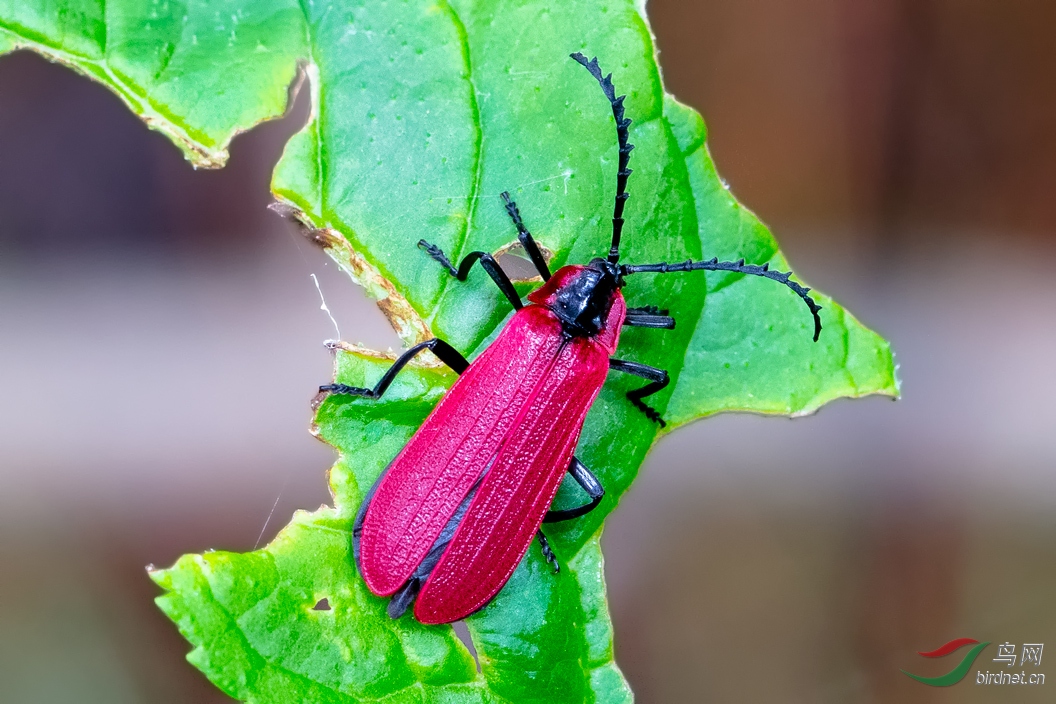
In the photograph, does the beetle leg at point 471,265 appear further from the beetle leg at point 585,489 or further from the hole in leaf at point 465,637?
the hole in leaf at point 465,637

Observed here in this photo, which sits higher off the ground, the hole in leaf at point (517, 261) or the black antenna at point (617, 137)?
the black antenna at point (617, 137)

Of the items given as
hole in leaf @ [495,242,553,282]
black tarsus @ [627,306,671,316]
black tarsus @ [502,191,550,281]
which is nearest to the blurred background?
hole in leaf @ [495,242,553,282]

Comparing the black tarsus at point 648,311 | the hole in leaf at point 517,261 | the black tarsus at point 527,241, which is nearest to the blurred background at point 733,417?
the hole in leaf at point 517,261

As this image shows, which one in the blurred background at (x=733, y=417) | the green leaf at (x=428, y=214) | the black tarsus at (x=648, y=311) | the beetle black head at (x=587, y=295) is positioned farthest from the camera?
the blurred background at (x=733, y=417)

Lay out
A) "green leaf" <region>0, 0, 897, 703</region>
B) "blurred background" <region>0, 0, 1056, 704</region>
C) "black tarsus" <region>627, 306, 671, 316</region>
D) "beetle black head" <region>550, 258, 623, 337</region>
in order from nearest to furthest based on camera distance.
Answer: "green leaf" <region>0, 0, 897, 703</region> → "beetle black head" <region>550, 258, 623, 337</region> → "black tarsus" <region>627, 306, 671, 316</region> → "blurred background" <region>0, 0, 1056, 704</region>

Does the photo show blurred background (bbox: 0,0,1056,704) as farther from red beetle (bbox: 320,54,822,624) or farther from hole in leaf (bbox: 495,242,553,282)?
red beetle (bbox: 320,54,822,624)

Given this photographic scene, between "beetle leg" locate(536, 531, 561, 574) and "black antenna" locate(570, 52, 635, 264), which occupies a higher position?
"black antenna" locate(570, 52, 635, 264)

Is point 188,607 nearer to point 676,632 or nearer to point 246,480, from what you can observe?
point 246,480
